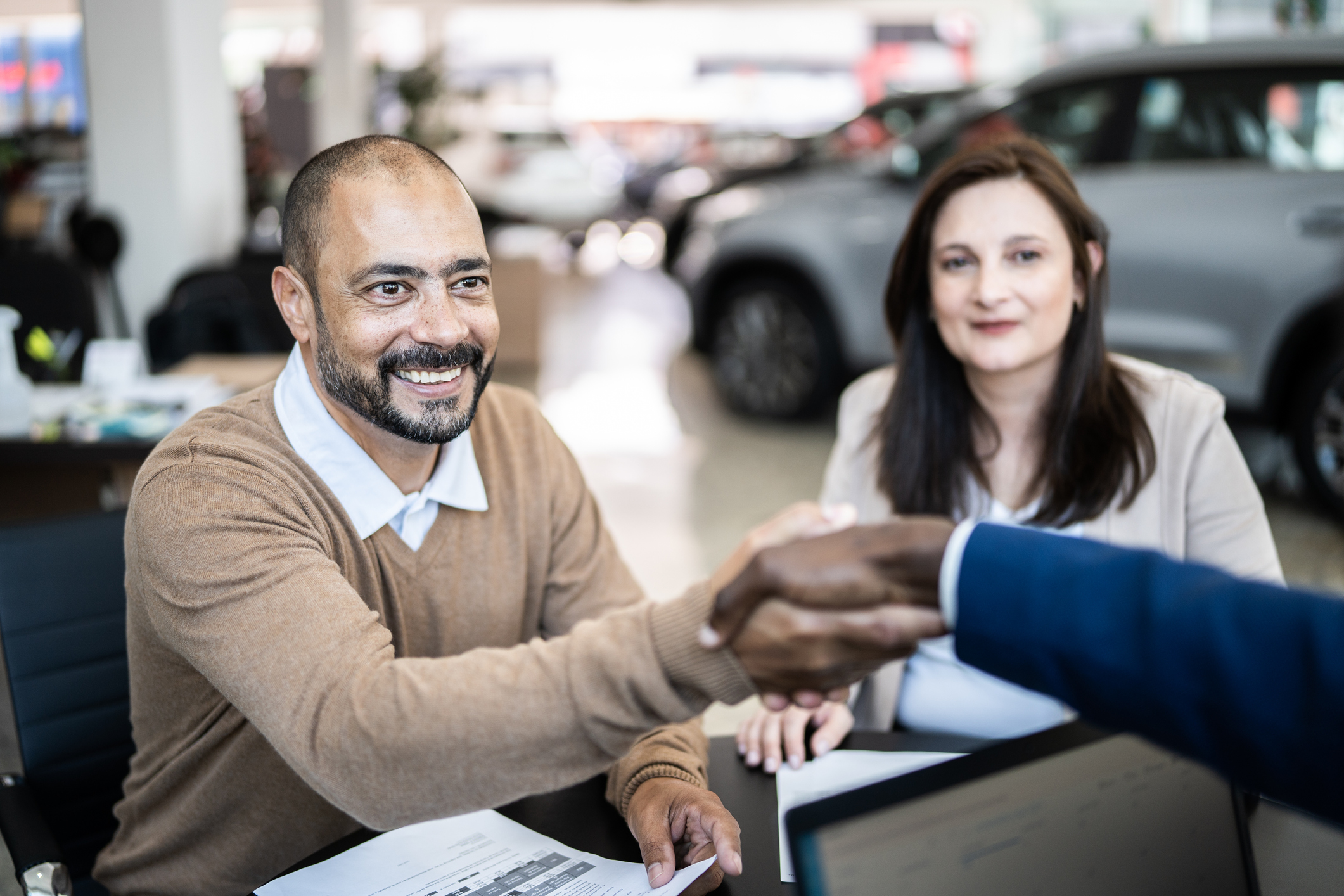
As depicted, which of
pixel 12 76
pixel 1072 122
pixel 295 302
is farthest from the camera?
pixel 12 76

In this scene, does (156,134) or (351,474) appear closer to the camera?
(351,474)

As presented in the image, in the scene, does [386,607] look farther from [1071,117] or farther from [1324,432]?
[1071,117]

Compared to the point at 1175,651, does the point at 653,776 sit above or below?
below

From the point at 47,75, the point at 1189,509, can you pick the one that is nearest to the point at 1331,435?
the point at 1189,509

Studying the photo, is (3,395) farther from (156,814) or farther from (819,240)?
(819,240)

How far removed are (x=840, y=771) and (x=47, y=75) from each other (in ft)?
62.1

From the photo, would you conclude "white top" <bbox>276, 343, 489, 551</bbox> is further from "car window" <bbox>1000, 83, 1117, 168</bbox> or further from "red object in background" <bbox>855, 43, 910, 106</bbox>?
"red object in background" <bbox>855, 43, 910, 106</bbox>

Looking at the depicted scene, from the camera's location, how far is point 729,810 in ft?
4.14

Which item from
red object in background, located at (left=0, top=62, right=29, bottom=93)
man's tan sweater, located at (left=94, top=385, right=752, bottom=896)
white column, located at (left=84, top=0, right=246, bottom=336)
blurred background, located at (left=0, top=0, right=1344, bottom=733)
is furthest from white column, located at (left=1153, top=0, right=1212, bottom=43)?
red object in background, located at (left=0, top=62, right=29, bottom=93)

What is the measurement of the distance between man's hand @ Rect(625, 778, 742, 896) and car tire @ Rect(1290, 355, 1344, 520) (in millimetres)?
3429

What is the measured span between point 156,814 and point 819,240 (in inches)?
167

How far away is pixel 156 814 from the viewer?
1383mm

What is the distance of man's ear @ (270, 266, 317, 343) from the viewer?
4.67 feet

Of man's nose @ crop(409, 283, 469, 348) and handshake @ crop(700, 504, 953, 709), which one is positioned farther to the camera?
man's nose @ crop(409, 283, 469, 348)
